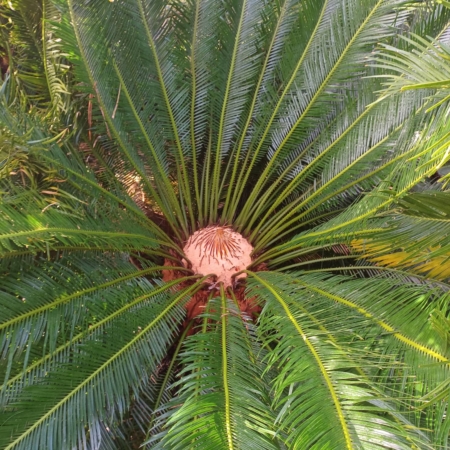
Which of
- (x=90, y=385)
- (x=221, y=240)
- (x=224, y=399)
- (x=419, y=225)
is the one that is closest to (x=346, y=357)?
(x=224, y=399)

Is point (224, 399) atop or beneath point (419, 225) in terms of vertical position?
beneath

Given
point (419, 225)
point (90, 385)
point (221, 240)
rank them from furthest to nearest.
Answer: point (221, 240) < point (419, 225) < point (90, 385)

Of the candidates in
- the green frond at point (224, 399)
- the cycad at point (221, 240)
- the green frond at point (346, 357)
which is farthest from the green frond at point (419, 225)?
the green frond at point (224, 399)

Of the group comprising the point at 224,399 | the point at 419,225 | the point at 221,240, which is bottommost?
the point at 224,399

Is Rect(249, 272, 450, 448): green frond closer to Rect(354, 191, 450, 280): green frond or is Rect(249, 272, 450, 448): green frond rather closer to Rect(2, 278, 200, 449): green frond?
Rect(354, 191, 450, 280): green frond

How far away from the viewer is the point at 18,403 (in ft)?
3.35

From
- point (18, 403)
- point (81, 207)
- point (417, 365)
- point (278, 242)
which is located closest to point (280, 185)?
point (278, 242)

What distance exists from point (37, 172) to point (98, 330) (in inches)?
21.5

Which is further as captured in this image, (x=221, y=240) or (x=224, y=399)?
(x=221, y=240)

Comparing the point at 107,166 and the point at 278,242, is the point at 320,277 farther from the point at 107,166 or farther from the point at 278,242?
the point at 107,166

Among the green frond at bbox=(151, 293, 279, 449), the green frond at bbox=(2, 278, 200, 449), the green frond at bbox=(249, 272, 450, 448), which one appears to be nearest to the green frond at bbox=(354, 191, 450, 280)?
the green frond at bbox=(249, 272, 450, 448)

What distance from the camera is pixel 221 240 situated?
1.75 m

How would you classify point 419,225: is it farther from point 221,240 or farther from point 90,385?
point 90,385

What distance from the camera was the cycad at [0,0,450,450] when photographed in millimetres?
977
